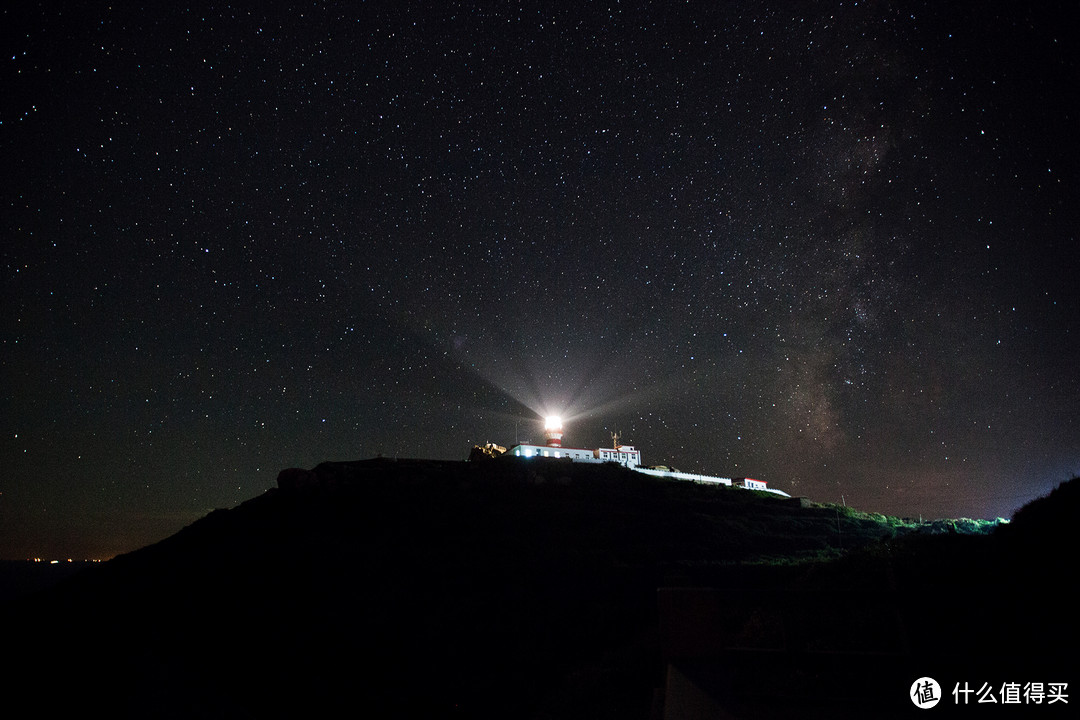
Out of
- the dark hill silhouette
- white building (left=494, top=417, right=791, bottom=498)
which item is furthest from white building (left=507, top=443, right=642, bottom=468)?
the dark hill silhouette

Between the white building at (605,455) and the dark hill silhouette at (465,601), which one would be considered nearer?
the dark hill silhouette at (465,601)

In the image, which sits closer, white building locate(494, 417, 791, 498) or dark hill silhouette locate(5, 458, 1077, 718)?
→ dark hill silhouette locate(5, 458, 1077, 718)

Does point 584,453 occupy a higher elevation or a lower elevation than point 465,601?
higher

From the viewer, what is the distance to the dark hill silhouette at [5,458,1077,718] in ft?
18.7

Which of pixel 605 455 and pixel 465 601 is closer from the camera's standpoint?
pixel 465 601

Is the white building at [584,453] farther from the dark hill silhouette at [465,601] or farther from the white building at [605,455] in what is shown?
the dark hill silhouette at [465,601]

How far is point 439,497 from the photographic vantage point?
1503 inches

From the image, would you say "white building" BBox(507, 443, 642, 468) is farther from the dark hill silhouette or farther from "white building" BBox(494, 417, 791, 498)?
the dark hill silhouette

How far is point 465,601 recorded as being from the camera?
2280 cm

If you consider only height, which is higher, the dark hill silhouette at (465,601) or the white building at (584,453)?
the white building at (584,453)

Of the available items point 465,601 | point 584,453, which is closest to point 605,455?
point 584,453

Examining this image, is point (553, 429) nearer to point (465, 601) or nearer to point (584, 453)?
point (584, 453)

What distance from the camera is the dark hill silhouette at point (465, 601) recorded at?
569 centimetres

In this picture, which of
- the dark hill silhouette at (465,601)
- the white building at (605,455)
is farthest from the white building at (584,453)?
the dark hill silhouette at (465,601)
